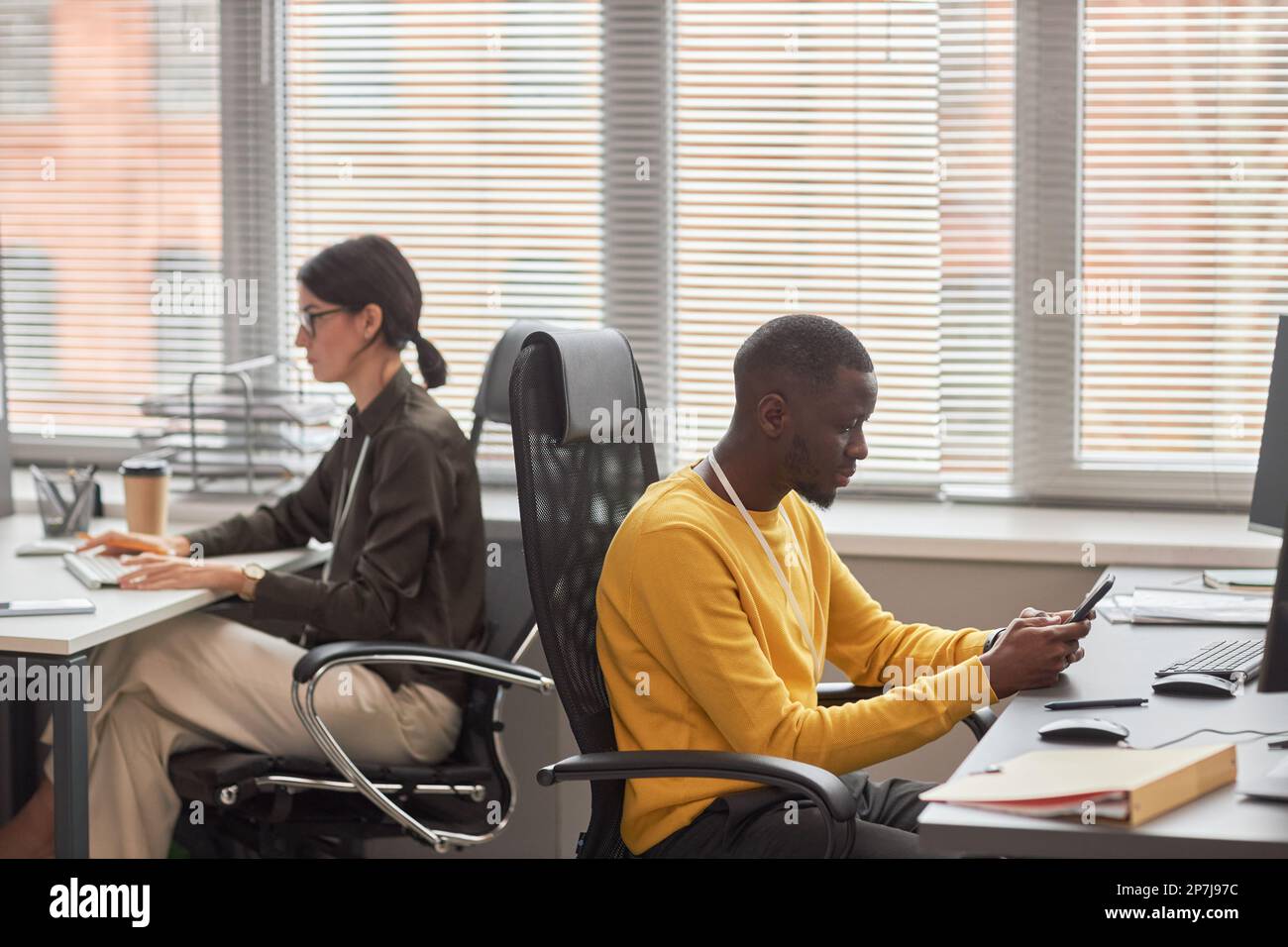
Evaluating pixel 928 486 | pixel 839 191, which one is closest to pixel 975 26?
pixel 839 191

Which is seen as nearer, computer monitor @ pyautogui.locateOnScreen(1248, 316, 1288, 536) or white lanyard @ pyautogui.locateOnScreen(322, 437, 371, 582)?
computer monitor @ pyautogui.locateOnScreen(1248, 316, 1288, 536)

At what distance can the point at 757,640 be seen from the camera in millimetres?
1727

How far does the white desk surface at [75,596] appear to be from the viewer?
205 cm

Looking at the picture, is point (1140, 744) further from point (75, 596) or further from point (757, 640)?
point (75, 596)

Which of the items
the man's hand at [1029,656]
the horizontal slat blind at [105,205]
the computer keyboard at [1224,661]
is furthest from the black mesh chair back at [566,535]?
the horizontal slat blind at [105,205]

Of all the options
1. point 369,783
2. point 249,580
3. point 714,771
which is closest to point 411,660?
point 369,783

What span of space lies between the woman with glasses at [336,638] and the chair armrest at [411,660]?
4.9 inches

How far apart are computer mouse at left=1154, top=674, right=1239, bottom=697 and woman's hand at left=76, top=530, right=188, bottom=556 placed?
5.75ft

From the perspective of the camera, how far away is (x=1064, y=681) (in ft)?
5.87

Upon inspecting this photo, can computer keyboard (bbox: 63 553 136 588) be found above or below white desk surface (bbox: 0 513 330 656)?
above

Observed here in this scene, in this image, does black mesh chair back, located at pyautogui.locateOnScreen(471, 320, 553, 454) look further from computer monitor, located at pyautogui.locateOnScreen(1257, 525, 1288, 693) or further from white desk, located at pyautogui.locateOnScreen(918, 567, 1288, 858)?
computer monitor, located at pyautogui.locateOnScreen(1257, 525, 1288, 693)

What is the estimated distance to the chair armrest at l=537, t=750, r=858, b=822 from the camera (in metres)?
1.52

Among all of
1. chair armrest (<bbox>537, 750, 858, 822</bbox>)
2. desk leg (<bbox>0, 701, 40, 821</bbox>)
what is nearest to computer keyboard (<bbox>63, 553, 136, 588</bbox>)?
desk leg (<bbox>0, 701, 40, 821</bbox>)
